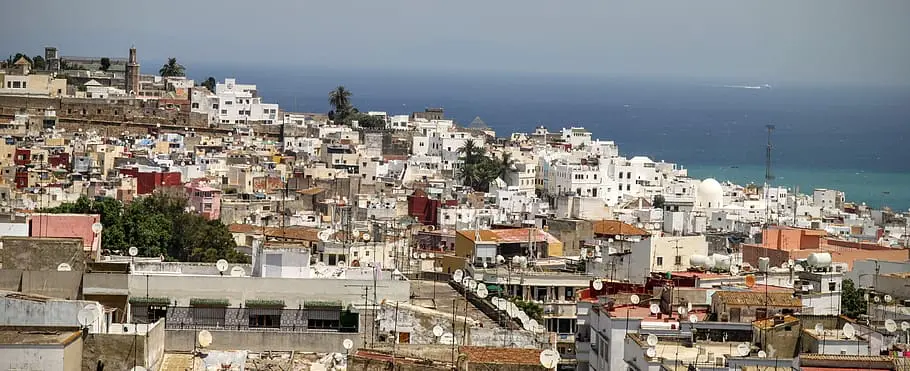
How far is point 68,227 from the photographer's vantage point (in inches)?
871

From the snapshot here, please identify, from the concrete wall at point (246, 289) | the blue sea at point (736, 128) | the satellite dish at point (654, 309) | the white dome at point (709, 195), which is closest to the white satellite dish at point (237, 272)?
the concrete wall at point (246, 289)

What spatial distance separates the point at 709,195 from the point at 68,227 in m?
30.8

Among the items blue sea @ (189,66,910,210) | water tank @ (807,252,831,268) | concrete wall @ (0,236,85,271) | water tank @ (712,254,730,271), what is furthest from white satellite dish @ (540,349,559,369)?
blue sea @ (189,66,910,210)

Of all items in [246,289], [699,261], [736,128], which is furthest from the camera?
[736,128]

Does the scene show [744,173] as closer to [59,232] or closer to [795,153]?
[795,153]

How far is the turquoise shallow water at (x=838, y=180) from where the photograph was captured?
76438 millimetres

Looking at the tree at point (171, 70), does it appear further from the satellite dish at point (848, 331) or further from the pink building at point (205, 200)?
the satellite dish at point (848, 331)

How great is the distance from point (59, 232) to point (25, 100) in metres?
37.6

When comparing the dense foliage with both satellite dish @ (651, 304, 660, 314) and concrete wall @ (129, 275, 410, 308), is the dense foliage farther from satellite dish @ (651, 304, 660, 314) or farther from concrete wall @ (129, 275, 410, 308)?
satellite dish @ (651, 304, 660, 314)

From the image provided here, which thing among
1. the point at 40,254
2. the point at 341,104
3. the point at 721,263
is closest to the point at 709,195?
the point at 341,104

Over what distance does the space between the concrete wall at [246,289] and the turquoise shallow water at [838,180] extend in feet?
182

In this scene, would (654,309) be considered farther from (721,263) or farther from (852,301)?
(721,263)

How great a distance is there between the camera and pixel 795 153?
108438 millimetres

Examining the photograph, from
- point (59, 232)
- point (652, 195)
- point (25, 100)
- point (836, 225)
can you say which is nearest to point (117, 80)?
point (25, 100)
